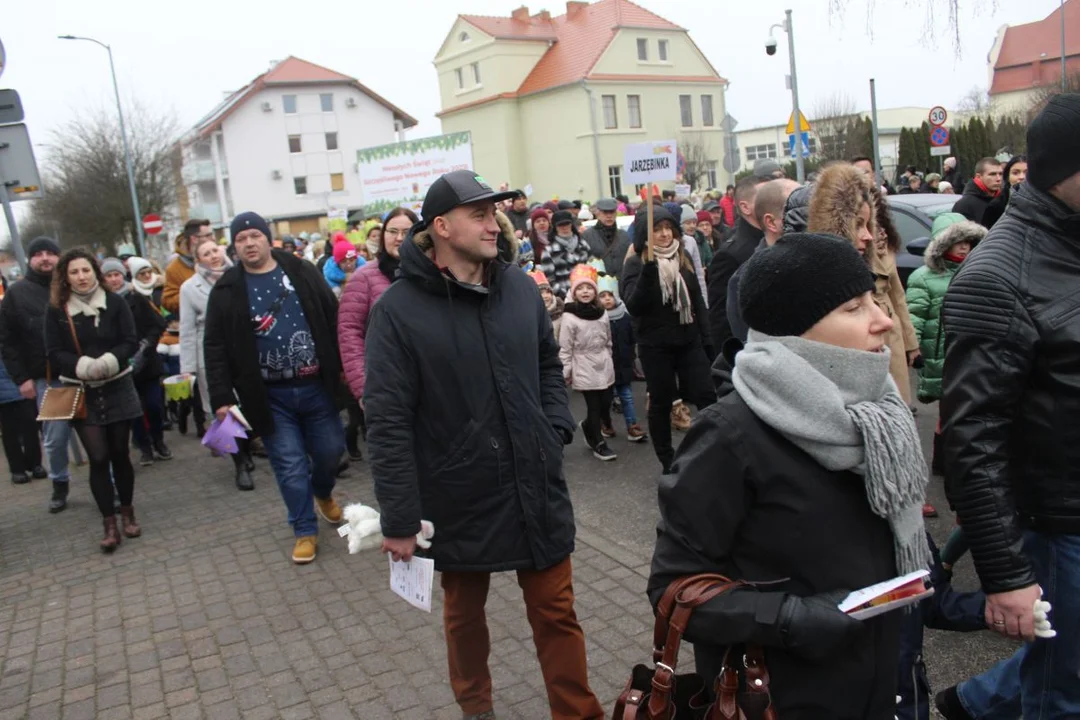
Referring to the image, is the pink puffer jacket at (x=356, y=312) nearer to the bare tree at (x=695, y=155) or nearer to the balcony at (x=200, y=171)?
the bare tree at (x=695, y=155)

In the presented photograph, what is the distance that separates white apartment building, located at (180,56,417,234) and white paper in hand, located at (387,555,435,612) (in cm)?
5771

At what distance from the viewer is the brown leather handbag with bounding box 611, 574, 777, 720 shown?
1.85 metres

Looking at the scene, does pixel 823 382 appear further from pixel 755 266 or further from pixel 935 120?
pixel 935 120

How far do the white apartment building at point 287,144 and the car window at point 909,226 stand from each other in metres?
52.1

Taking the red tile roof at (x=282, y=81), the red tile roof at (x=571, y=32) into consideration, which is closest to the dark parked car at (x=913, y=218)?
the red tile roof at (x=571, y=32)

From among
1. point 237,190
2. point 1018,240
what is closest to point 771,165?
point 1018,240

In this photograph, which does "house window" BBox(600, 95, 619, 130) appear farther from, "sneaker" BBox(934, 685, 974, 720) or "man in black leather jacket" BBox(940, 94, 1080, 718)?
"man in black leather jacket" BBox(940, 94, 1080, 718)

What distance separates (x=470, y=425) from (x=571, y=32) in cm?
5607

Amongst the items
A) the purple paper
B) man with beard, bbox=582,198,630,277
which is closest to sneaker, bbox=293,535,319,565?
the purple paper

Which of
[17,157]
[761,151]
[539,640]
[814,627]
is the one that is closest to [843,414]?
[814,627]

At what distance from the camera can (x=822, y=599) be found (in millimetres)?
1891

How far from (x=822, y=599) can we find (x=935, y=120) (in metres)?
21.8

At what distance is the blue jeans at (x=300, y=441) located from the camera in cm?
559

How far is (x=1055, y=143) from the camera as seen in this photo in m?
2.40
